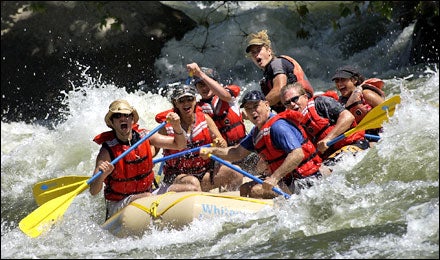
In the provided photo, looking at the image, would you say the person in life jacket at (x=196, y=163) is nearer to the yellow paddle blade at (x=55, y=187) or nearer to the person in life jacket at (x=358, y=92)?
the yellow paddle blade at (x=55, y=187)

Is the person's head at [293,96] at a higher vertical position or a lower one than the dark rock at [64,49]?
lower

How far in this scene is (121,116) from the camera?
7.38 meters

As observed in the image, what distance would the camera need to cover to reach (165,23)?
14375mm

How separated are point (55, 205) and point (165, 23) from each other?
704cm

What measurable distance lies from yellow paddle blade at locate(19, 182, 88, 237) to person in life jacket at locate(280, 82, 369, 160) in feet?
5.81

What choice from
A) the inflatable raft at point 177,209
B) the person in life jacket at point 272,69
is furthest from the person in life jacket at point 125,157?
the person in life jacket at point 272,69

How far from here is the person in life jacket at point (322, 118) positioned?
24.8 ft

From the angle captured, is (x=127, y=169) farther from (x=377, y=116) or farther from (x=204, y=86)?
(x=377, y=116)

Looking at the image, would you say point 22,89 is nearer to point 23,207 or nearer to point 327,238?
point 23,207

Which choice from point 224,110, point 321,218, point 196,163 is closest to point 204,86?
point 224,110

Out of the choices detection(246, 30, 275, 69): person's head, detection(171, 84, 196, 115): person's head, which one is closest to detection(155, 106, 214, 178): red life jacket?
detection(171, 84, 196, 115): person's head

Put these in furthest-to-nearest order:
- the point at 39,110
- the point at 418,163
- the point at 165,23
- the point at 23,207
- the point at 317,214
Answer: the point at 165,23
the point at 39,110
the point at 23,207
the point at 418,163
the point at 317,214

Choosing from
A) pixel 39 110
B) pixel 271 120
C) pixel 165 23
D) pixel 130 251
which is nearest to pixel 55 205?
pixel 130 251

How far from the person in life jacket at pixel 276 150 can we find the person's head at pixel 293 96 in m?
0.29
